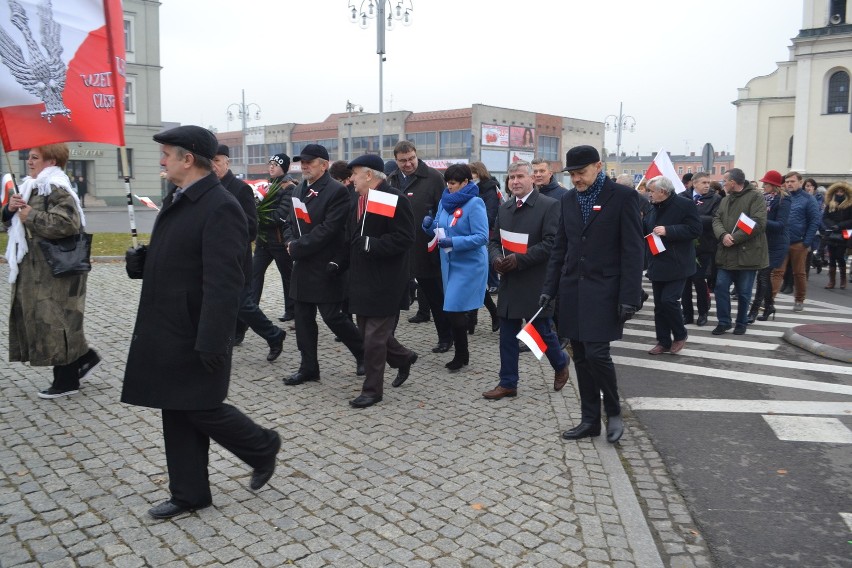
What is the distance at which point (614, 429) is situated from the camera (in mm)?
5637

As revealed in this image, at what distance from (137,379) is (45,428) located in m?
2.06

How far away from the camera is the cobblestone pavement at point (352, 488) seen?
12.6 ft

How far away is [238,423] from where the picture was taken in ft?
13.7

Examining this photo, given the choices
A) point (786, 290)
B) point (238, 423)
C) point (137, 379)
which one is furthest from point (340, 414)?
point (786, 290)

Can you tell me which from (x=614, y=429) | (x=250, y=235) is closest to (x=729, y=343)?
(x=614, y=429)

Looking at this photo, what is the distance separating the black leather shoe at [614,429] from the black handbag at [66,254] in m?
4.24

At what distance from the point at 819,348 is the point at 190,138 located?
768 centimetres

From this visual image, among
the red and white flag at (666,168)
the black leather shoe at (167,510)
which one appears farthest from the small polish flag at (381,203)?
the red and white flag at (666,168)

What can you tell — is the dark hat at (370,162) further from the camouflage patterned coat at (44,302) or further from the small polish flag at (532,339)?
the camouflage patterned coat at (44,302)

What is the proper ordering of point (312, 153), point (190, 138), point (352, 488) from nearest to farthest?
point (190, 138) → point (352, 488) → point (312, 153)

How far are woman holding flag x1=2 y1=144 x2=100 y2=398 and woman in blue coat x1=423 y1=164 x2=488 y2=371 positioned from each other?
3.20 metres

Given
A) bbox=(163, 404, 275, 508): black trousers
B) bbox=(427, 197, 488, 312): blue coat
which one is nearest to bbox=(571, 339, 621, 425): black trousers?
bbox=(427, 197, 488, 312): blue coat

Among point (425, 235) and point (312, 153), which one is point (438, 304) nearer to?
point (425, 235)

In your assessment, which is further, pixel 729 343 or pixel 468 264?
pixel 729 343
